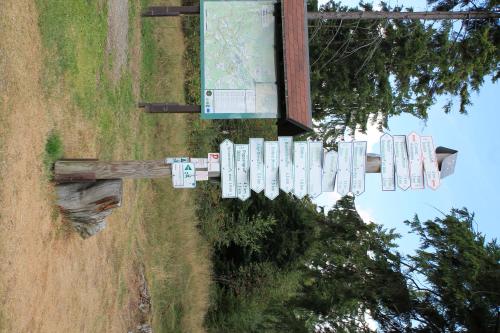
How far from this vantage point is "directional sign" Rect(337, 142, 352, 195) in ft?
21.8

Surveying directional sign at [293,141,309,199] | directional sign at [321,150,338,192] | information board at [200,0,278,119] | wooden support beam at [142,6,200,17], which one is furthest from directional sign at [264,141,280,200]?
wooden support beam at [142,6,200,17]

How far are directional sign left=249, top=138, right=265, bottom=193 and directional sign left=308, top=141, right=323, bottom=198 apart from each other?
58cm

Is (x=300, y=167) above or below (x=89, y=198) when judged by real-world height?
above

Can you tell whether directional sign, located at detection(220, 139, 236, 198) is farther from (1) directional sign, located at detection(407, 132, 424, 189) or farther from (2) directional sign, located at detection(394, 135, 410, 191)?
(1) directional sign, located at detection(407, 132, 424, 189)

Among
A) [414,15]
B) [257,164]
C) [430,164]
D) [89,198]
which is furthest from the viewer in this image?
[414,15]

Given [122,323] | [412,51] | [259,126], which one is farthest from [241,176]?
[259,126]

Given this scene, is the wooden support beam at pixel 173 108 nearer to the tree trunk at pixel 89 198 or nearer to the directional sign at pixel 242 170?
the tree trunk at pixel 89 198

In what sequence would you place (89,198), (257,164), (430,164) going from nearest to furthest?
(430,164) → (257,164) → (89,198)

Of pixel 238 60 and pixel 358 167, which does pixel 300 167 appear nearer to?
pixel 358 167

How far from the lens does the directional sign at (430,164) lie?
661 centimetres

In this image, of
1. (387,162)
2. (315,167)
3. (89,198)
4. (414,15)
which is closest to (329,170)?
(315,167)

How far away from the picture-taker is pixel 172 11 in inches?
400

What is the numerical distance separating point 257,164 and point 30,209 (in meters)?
2.76

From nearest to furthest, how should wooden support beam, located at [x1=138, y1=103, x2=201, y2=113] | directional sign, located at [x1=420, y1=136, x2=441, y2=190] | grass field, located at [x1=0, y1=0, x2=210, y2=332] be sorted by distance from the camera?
grass field, located at [x1=0, y1=0, x2=210, y2=332] → directional sign, located at [x1=420, y1=136, x2=441, y2=190] → wooden support beam, located at [x1=138, y1=103, x2=201, y2=113]
